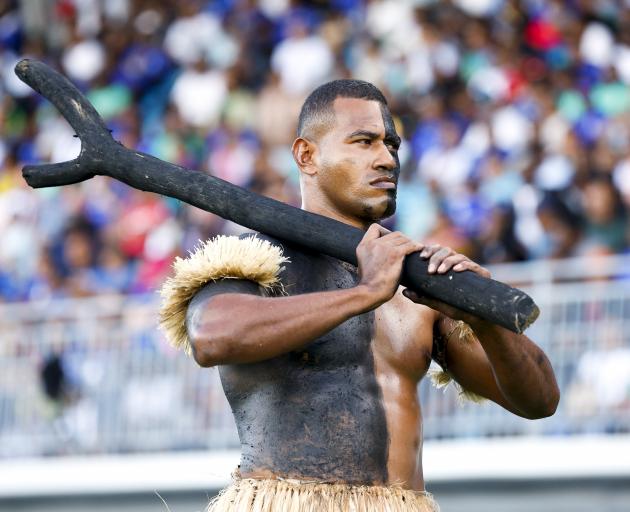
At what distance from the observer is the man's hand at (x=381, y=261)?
3896mm

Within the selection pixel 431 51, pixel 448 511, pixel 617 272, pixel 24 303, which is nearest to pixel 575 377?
pixel 617 272

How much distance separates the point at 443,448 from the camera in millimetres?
9594

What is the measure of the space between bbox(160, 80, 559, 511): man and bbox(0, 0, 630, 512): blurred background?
468 cm

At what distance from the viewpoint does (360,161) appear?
173 inches

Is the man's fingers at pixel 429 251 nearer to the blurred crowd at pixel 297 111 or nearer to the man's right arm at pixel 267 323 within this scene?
the man's right arm at pixel 267 323

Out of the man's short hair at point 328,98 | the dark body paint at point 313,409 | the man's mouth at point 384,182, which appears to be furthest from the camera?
the man's short hair at point 328,98

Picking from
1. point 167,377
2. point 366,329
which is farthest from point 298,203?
point 366,329

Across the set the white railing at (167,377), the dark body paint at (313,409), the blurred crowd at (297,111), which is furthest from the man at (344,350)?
the blurred crowd at (297,111)

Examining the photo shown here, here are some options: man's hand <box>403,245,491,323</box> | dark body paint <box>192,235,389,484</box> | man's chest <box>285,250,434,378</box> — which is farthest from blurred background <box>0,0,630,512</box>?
man's hand <box>403,245,491,323</box>

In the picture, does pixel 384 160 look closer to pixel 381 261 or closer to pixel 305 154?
pixel 305 154

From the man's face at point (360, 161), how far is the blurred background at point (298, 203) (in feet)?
15.5

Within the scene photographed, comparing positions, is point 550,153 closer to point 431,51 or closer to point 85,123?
point 431,51

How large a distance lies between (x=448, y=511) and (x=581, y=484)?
976 mm

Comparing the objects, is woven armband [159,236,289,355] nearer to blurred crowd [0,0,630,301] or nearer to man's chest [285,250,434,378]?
man's chest [285,250,434,378]
